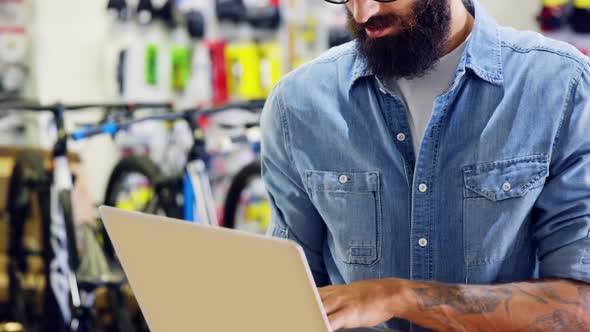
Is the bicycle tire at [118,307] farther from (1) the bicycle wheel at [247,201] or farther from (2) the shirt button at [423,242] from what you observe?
(2) the shirt button at [423,242]

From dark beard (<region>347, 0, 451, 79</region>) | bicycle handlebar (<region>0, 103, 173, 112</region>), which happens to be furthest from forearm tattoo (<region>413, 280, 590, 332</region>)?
bicycle handlebar (<region>0, 103, 173, 112</region>)

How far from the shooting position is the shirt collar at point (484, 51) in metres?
1.73

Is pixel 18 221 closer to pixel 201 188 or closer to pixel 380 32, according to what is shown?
pixel 201 188

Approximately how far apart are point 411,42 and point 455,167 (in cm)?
22

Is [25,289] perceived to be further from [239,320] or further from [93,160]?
[239,320]

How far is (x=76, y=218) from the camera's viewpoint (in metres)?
4.21

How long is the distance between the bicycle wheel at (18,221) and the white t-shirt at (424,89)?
3042 mm

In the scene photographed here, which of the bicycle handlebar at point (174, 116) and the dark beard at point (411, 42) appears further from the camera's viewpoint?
the bicycle handlebar at point (174, 116)

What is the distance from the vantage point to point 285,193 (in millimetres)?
1894

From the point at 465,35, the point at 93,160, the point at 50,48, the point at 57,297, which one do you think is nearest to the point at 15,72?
the point at 50,48

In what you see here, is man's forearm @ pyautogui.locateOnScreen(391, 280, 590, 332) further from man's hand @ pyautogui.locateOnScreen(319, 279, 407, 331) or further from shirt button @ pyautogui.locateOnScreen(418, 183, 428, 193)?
shirt button @ pyautogui.locateOnScreen(418, 183, 428, 193)

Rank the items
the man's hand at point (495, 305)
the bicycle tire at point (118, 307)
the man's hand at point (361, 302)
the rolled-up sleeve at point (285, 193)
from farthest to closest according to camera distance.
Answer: the bicycle tire at point (118, 307), the rolled-up sleeve at point (285, 193), the man's hand at point (495, 305), the man's hand at point (361, 302)

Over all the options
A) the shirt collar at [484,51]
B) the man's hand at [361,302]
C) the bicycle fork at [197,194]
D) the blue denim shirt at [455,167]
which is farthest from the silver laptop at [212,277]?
the bicycle fork at [197,194]

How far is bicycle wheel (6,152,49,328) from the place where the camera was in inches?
182
